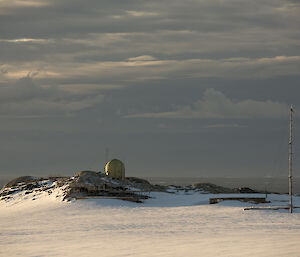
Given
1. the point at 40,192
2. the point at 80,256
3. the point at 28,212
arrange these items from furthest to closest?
the point at 40,192
the point at 28,212
the point at 80,256

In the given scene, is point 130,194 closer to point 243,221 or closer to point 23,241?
point 243,221

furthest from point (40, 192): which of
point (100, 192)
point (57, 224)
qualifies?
point (57, 224)

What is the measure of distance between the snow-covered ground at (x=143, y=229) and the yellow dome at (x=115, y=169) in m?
15.3

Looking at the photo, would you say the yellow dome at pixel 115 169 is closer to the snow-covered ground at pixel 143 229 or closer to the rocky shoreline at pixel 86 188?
the rocky shoreline at pixel 86 188

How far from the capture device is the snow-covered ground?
22438 mm

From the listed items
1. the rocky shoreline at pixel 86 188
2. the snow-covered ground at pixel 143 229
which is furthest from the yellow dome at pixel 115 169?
the snow-covered ground at pixel 143 229

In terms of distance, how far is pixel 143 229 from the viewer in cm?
3109

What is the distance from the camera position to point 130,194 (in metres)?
53.6

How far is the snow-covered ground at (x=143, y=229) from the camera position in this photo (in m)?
22.4

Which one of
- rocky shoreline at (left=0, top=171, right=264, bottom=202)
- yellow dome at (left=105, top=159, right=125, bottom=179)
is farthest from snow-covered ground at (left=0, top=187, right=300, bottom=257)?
yellow dome at (left=105, top=159, right=125, bottom=179)

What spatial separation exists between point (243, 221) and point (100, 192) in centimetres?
2133

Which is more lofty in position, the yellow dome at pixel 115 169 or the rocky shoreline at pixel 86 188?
the yellow dome at pixel 115 169

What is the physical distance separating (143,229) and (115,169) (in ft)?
120

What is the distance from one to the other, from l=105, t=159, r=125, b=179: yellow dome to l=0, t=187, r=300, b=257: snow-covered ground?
15.3 m
